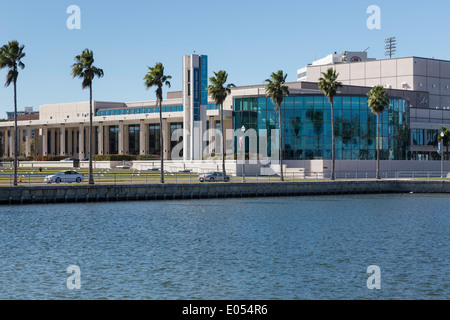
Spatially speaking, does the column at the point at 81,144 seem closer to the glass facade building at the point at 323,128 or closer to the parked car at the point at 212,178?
the glass facade building at the point at 323,128

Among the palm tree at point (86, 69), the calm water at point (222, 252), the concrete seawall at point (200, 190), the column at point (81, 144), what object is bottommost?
the calm water at point (222, 252)

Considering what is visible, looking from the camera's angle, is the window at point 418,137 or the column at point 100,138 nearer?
the window at point 418,137

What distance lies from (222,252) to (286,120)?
71584 mm

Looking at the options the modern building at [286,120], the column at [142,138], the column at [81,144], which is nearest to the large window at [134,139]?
the modern building at [286,120]

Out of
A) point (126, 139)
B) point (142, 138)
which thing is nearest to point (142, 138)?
point (142, 138)

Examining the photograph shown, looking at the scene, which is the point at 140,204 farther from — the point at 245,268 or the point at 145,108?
the point at 145,108

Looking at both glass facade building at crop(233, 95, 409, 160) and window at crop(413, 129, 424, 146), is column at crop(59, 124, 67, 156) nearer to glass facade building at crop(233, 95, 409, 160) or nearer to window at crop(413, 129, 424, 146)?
glass facade building at crop(233, 95, 409, 160)

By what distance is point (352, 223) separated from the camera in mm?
53656

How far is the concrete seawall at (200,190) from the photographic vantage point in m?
66.4

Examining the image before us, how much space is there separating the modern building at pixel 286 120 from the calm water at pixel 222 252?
38.3 metres

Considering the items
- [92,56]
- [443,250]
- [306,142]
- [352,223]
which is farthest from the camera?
[306,142]
